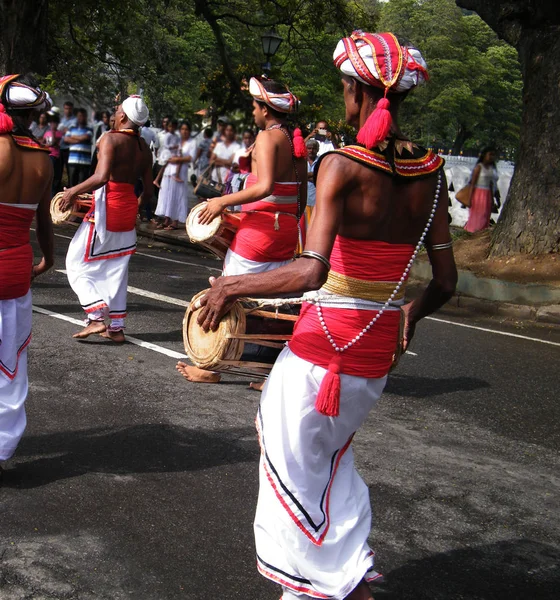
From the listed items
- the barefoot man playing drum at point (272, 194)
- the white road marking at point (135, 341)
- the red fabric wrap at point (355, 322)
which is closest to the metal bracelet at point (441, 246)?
the red fabric wrap at point (355, 322)

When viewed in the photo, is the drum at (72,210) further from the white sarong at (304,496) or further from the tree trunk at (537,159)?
the tree trunk at (537,159)

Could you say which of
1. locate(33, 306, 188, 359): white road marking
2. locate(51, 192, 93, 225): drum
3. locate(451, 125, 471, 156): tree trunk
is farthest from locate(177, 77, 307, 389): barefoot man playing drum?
locate(451, 125, 471, 156): tree trunk

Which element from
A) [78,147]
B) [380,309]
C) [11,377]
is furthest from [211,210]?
[78,147]

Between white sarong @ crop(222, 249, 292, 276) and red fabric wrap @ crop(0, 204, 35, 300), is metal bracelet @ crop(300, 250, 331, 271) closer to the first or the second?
red fabric wrap @ crop(0, 204, 35, 300)

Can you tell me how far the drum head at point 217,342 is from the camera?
3.98 meters

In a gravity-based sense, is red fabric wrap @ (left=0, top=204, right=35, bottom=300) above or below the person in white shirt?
above

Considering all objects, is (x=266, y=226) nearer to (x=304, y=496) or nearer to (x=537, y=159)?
(x=304, y=496)

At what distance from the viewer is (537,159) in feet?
41.9

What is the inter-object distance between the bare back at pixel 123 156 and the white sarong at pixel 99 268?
23cm

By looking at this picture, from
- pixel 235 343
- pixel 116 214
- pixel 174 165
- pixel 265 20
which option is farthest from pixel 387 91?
pixel 265 20

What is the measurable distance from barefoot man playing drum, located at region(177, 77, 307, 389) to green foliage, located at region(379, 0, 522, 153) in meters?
45.8

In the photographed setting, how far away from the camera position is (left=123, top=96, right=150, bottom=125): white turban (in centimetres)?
767

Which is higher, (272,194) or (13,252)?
(272,194)

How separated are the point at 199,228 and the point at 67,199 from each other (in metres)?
1.97
